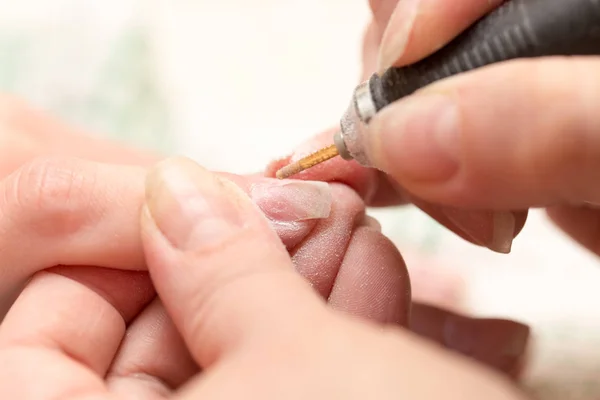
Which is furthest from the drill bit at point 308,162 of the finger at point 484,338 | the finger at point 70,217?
the finger at point 484,338

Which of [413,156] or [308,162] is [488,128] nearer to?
[413,156]

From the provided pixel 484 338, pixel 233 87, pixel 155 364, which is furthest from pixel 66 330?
pixel 233 87

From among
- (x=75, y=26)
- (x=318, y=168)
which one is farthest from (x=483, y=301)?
(x=75, y=26)

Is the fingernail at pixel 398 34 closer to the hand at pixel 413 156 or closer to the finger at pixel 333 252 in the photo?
the hand at pixel 413 156

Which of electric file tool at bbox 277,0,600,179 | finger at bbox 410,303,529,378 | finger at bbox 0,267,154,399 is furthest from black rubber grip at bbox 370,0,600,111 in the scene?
finger at bbox 410,303,529,378

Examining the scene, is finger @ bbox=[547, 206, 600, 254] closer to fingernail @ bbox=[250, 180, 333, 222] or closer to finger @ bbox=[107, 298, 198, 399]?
fingernail @ bbox=[250, 180, 333, 222]

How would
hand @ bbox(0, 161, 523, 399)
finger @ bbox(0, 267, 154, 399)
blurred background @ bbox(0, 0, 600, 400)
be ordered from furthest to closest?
blurred background @ bbox(0, 0, 600, 400) < finger @ bbox(0, 267, 154, 399) < hand @ bbox(0, 161, 523, 399)

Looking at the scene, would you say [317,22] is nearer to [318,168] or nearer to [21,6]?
[21,6]

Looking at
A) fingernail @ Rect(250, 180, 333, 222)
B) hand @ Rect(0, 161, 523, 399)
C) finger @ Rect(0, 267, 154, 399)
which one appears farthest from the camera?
fingernail @ Rect(250, 180, 333, 222)
